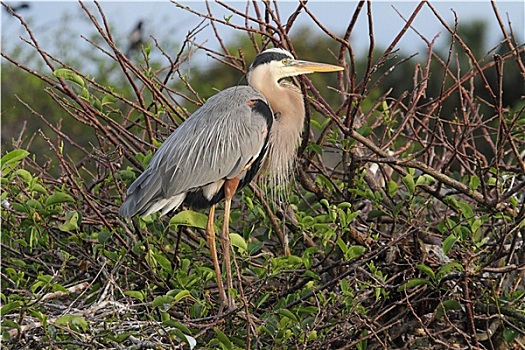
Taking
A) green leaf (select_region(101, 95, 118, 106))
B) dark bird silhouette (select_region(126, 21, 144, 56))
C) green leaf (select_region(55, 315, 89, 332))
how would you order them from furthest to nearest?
dark bird silhouette (select_region(126, 21, 144, 56)) → green leaf (select_region(101, 95, 118, 106)) → green leaf (select_region(55, 315, 89, 332))

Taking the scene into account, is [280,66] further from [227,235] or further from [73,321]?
[73,321]

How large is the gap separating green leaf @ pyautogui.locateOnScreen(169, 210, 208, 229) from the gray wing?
0.74 ft

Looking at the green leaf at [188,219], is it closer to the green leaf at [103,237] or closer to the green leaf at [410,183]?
the green leaf at [103,237]

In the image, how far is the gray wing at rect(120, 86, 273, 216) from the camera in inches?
109

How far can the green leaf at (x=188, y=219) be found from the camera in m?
2.46

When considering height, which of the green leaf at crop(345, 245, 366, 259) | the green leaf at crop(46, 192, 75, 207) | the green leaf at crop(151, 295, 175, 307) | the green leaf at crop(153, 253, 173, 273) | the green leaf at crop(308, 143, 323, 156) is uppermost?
the green leaf at crop(46, 192, 75, 207)

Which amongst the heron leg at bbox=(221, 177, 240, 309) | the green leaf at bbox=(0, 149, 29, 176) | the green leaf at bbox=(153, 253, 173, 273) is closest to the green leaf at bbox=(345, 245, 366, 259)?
the heron leg at bbox=(221, 177, 240, 309)

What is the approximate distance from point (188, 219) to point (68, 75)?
0.65 meters

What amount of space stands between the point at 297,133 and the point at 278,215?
32 cm

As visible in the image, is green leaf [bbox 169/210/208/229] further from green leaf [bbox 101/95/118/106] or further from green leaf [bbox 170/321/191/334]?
green leaf [bbox 101/95/118/106]

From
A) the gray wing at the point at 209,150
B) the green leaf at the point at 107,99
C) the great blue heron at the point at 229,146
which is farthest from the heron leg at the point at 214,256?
the green leaf at the point at 107,99

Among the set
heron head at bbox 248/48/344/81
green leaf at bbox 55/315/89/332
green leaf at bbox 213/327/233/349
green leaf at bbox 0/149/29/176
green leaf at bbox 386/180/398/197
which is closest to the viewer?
green leaf at bbox 55/315/89/332

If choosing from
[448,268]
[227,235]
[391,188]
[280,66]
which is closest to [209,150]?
[227,235]

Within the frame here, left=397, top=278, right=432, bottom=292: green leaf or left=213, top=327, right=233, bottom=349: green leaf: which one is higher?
left=213, top=327, right=233, bottom=349: green leaf
